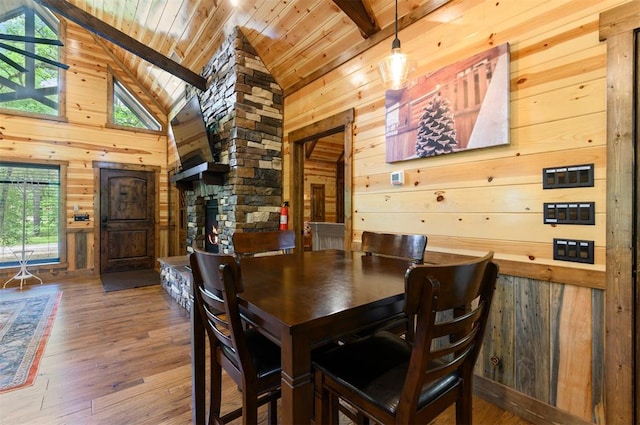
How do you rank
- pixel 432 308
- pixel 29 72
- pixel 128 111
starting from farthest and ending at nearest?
pixel 128 111
pixel 29 72
pixel 432 308

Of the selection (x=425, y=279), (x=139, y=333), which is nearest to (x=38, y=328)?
(x=139, y=333)

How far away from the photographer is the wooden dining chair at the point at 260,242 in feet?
6.95

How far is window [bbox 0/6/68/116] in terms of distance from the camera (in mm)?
4738

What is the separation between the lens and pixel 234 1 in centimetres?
294

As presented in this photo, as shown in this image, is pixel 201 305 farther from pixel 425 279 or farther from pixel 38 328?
pixel 38 328

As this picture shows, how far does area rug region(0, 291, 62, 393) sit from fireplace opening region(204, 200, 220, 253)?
6.23 feet

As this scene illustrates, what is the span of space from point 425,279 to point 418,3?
2272mm

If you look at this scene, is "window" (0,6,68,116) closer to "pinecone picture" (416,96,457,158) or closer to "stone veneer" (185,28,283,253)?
"stone veneer" (185,28,283,253)

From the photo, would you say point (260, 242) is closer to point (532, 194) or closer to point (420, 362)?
point (420, 362)

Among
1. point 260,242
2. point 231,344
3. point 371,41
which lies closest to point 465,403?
point 231,344

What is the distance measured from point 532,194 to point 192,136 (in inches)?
156

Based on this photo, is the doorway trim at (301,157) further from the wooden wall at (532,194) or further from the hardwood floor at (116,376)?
the hardwood floor at (116,376)

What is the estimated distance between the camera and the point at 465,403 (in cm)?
111

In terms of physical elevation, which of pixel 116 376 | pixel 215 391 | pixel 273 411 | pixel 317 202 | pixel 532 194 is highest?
pixel 317 202
